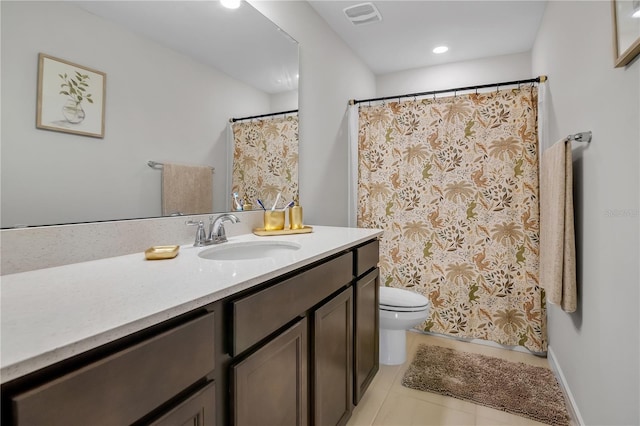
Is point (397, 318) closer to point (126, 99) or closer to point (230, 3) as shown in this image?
point (126, 99)

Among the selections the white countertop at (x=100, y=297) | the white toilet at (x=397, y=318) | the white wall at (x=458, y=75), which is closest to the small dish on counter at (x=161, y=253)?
the white countertop at (x=100, y=297)

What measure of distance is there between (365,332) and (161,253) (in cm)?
103

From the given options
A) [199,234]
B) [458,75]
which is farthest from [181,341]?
[458,75]

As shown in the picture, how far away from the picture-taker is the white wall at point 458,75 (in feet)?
9.88

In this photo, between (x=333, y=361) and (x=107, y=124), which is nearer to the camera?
(x=107, y=124)

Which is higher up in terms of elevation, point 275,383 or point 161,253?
point 161,253

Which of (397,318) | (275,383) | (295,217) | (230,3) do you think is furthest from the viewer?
(397,318)

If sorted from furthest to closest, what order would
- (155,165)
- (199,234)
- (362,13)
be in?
(362,13)
(199,234)
(155,165)

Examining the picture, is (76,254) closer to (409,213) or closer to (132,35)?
(132,35)

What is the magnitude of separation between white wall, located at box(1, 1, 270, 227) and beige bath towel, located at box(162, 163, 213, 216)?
0.12 ft

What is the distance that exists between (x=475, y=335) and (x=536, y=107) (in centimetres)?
168

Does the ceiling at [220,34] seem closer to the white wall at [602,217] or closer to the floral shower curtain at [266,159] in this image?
the floral shower curtain at [266,159]

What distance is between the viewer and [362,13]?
7.63 feet

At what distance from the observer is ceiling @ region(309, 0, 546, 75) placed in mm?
2260
